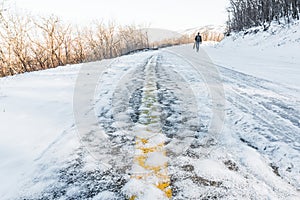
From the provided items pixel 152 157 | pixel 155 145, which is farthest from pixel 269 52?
pixel 152 157

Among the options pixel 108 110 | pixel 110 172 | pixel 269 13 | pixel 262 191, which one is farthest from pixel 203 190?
pixel 269 13

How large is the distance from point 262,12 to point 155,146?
2661 cm

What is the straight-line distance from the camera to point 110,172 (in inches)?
96.4

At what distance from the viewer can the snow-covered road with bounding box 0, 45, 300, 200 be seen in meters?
2.16

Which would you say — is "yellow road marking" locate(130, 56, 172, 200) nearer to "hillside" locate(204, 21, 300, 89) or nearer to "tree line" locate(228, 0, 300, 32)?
"hillside" locate(204, 21, 300, 89)

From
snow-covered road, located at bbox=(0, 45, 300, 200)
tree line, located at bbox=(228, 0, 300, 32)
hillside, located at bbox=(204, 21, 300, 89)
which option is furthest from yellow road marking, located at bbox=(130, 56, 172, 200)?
tree line, located at bbox=(228, 0, 300, 32)

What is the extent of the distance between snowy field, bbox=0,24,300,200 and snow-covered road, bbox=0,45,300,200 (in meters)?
0.01

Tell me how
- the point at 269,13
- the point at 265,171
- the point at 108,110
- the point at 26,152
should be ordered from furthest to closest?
the point at 269,13 < the point at 108,110 < the point at 26,152 < the point at 265,171

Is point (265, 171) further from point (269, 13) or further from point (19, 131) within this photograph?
point (269, 13)

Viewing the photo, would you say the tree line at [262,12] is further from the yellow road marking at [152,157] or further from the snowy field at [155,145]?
the yellow road marking at [152,157]

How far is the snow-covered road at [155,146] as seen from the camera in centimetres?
216

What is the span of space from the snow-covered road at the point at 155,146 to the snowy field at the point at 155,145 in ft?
0.04

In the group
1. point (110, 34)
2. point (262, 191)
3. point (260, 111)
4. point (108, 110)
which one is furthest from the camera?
point (110, 34)

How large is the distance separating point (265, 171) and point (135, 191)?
4.24 ft
